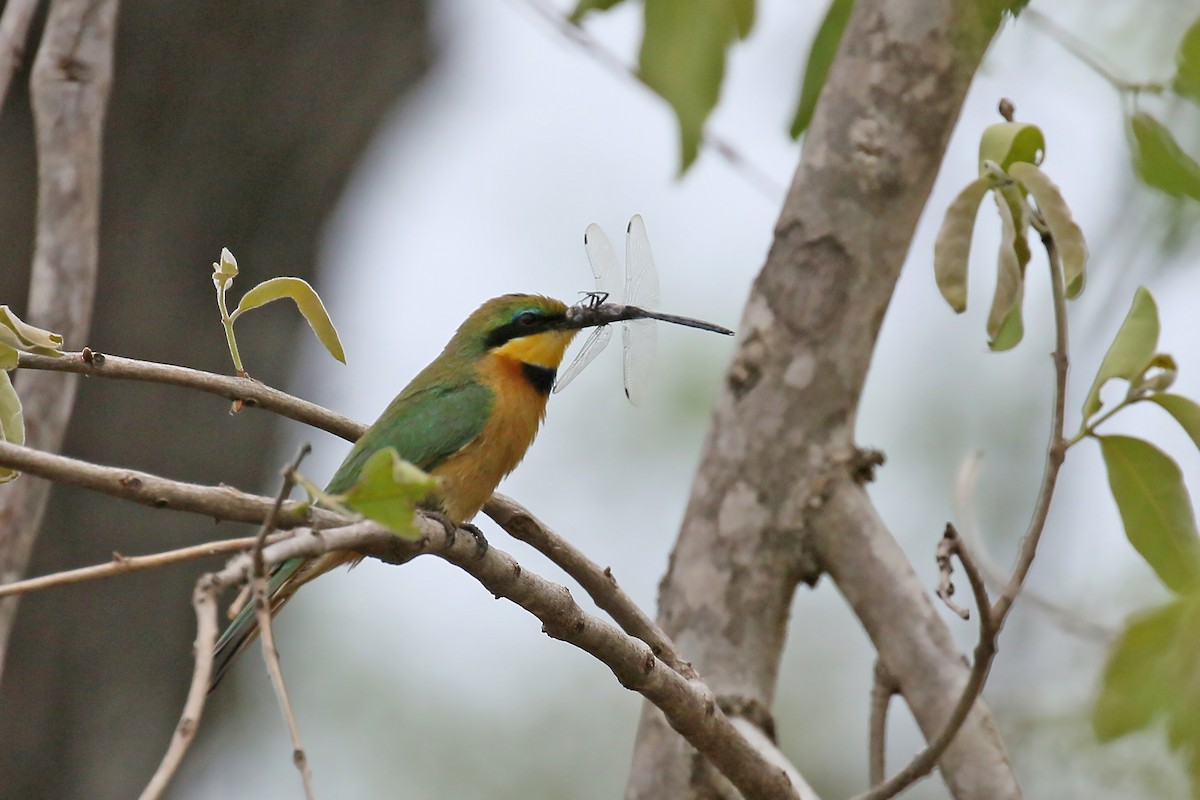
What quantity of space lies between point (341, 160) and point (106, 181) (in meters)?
0.83

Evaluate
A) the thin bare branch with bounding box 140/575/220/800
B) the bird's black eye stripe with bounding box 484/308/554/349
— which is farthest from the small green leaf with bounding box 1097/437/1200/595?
the bird's black eye stripe with bounding box 484/308/554/349

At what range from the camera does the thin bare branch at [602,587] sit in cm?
201

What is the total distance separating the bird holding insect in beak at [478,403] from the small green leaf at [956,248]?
3.07ft

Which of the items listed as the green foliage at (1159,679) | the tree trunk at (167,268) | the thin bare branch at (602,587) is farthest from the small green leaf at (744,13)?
the tree trunk at (167,268)

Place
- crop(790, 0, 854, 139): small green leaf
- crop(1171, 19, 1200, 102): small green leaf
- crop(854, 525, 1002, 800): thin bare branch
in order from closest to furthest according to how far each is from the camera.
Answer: crop(1171, 19, 1200, 102): small green leaf < crop(854, 525, 1002, 800): thin bare branch < crop(790, 0, 854, 139): small green leaf

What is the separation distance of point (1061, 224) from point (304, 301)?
3.56 ft

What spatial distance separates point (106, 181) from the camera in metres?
4.60

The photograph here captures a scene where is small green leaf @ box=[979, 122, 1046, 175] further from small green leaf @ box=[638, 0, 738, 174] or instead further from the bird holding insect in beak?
the bird holding insect in beak

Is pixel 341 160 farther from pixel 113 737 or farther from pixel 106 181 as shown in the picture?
pixel 113 737

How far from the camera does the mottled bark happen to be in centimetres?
286

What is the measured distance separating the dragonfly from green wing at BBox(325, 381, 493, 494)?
226 millimetres

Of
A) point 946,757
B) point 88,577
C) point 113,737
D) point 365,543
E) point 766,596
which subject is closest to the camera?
point 88,577

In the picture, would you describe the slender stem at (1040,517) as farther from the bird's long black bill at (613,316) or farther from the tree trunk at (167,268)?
the tree trunk at (167,268)

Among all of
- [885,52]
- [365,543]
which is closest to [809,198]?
[885,52]
